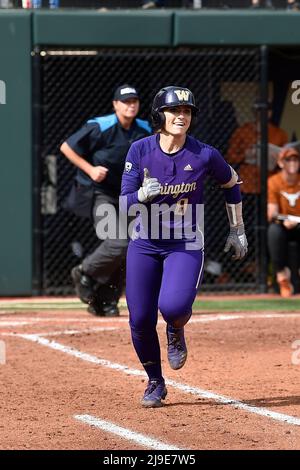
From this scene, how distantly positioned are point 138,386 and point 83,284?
3470 millimetres

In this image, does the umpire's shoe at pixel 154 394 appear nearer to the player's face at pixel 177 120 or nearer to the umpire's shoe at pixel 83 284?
the player's face at pixel 177 120

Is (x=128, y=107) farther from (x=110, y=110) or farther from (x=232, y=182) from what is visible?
(x=232, y=182)

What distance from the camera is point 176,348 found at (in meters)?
7.06

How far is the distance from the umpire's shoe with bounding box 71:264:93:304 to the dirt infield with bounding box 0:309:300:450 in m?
0.25

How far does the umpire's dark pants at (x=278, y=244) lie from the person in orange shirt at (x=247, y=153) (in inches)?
20.5

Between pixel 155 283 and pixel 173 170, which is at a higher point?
pixel 173 170

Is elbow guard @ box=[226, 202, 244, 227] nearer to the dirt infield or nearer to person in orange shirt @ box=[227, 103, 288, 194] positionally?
the dirt infield

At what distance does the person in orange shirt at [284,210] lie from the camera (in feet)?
41.8

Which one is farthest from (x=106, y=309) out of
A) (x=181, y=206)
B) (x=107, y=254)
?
(x=181, y=206)

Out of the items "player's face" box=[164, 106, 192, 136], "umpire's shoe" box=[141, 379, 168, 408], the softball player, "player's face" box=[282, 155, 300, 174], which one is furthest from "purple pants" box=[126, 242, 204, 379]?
"player's face" box=[282, 155, 300, 174]

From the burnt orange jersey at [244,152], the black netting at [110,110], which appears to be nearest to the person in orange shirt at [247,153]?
the burnt orange jersey at [244,152]

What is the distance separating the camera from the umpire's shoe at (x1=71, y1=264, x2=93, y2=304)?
1113 centimetres

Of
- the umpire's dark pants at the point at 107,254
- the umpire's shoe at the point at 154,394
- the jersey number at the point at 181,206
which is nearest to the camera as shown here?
the jersey number at the point at 181,206
